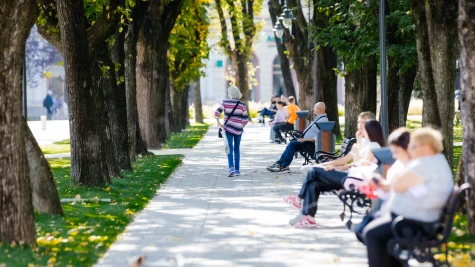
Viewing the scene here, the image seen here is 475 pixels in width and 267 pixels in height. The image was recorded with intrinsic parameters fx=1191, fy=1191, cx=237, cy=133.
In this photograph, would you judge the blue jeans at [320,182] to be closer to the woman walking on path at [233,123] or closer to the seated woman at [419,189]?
the seated woman at [419,189]

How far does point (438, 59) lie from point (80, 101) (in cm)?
565

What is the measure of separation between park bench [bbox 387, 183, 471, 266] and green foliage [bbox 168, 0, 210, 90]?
33.8 meters

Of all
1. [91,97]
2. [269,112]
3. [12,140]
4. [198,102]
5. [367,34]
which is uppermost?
[367,34]

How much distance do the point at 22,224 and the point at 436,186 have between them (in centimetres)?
448

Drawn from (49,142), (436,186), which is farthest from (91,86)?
(49,142)

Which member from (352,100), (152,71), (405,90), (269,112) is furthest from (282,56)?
(405,90)

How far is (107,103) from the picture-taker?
23.5 metres

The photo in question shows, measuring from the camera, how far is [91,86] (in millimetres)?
19062

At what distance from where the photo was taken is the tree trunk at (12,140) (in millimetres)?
11781

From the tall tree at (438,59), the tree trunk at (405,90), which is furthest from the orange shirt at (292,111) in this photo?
the tall tree at (438,59)

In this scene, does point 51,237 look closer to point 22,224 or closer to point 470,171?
point 22,224

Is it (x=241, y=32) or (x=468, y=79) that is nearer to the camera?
(x=468, y=79)

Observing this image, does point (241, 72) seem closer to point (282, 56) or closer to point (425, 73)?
point (282, 56)

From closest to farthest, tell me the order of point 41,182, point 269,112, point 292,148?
point 41,182 → point 292,148 → point 269,112
